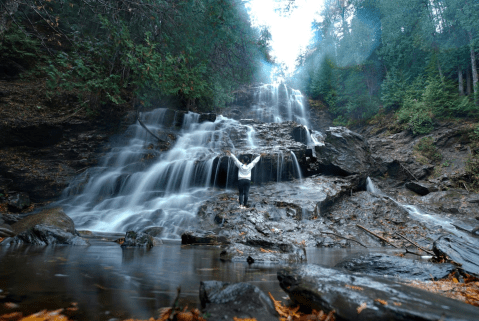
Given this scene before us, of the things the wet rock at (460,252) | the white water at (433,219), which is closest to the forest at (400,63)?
the white water at (433,219)

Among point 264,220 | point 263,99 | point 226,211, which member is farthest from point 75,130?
point 263,99

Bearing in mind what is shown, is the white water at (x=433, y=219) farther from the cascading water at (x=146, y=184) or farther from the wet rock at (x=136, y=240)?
the wet rock at (x=136, y=240)

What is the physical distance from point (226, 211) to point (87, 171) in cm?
730

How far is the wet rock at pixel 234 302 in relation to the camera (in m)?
1.31

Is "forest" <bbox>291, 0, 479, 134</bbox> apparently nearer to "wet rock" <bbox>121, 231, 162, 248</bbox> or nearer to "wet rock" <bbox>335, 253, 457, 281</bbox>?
"wet rock" <bbox>335, 253, 457, 281</bbox>

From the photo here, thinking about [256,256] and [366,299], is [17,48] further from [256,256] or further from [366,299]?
[366,299]

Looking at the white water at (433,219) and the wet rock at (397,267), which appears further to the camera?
the white water at (433,219)

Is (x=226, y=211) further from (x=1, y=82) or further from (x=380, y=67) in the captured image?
(x=380, y=67)

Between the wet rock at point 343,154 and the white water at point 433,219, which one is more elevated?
the wet rock at point 343,154

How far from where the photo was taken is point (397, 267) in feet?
9.38

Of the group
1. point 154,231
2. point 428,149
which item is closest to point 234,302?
point 154,231

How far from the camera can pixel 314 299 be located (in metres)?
1.46

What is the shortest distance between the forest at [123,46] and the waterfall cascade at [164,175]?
2.65 meters

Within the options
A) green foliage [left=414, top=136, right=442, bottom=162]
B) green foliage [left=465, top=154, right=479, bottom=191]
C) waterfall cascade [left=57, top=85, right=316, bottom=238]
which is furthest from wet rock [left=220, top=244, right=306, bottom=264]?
green foliage [left=414, top=136, right=442, bottom=162]
